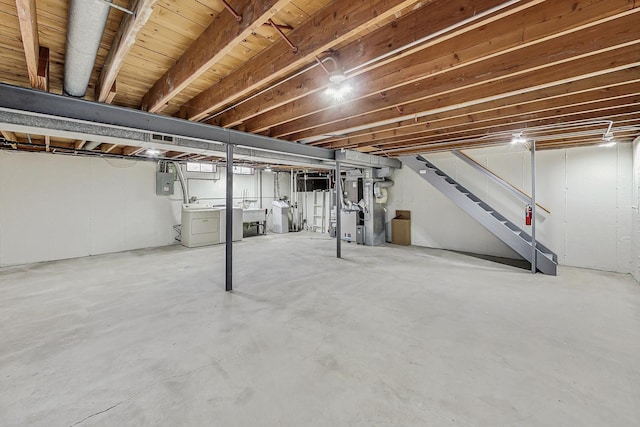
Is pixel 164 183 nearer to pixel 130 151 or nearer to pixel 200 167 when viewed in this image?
pixel 200 167

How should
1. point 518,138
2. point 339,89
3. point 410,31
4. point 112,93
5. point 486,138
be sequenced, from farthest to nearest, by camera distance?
point 486,138, point 518,138, point 112,93, point 339,89, point 410,31

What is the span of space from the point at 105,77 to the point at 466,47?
2.78 meters

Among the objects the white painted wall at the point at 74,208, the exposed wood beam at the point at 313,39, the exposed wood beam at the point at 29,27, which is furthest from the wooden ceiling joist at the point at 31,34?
the white painted wall at the point at 74,208

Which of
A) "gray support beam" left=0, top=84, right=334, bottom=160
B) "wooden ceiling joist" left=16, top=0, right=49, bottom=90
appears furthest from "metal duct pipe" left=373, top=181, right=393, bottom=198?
"wooden ceiling joist" left=16, top=0, right=49, bottom=90

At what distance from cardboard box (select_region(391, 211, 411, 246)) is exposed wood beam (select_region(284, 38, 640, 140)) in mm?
4044

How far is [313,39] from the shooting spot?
1.74m

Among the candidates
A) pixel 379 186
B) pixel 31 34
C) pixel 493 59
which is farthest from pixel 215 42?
pixel 379 186

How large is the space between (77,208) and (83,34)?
5.94m

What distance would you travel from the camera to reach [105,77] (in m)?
2.14

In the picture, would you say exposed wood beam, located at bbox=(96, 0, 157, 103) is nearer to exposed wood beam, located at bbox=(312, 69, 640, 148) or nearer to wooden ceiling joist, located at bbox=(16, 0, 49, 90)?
wooden ceiling joist, located at bbox=(16, 0, 49, 90)

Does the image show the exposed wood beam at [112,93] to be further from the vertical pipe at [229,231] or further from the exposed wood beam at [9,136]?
the exposed wood beam at [9,136]

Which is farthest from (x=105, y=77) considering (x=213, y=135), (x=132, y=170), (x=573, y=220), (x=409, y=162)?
(x=573, y=220)

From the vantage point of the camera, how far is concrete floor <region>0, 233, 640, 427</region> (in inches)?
63.7

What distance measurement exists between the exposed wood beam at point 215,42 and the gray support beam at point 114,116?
20.1 inches
